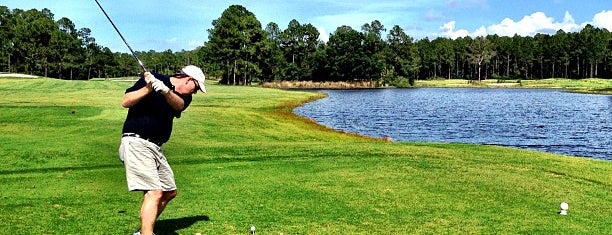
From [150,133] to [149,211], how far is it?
39.2 inches

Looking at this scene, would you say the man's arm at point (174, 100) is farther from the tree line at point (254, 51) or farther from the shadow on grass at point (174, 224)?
the tree line at point (254, 51)

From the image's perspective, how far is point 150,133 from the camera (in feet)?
24.1

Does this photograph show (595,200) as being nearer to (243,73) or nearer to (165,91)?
(165,91)

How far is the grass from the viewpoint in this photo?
9.09 metres

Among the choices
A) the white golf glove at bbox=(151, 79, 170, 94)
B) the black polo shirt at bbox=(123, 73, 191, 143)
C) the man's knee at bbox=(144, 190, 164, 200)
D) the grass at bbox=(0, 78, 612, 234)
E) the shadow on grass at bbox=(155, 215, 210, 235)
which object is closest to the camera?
the white golf glove at bbox=(151, 79, 170, 94)

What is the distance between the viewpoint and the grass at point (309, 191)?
9.09 m

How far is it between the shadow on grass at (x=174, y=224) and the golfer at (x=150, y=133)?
1.09 meters

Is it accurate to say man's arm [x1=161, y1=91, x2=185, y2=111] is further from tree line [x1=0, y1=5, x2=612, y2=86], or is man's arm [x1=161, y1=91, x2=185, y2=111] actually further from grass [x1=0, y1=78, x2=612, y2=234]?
tree line [x1=0, y1=5, x2=612, y2=86]

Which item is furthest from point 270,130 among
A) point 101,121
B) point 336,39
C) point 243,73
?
point 336,39

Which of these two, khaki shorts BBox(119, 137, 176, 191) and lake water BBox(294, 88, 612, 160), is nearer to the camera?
khaki shorts BBox(119, 137, 176, 191)

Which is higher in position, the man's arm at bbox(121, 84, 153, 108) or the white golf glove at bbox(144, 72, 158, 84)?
the white golf glove at bbox(144, 72, 158, 84)

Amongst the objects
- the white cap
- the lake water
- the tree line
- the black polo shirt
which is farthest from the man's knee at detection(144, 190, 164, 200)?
the tree line

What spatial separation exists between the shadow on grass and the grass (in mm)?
17

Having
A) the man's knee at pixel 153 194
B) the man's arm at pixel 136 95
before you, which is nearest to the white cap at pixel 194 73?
the man's arm at pixel 136 95
